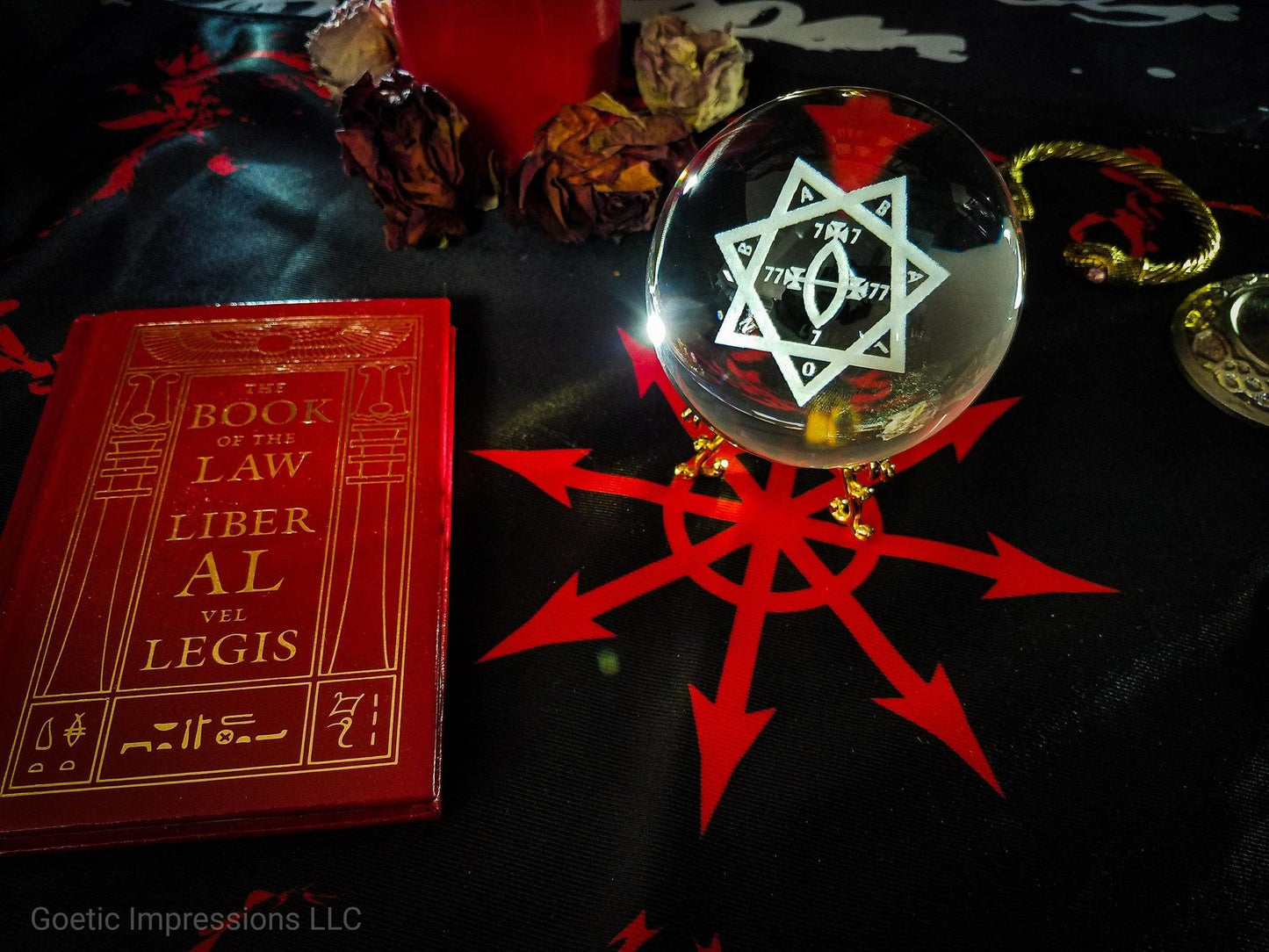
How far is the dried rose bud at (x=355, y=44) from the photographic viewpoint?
63 centimetres

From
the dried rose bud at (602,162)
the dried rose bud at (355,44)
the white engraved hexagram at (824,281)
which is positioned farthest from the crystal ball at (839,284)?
the dried rose bud at (355,44)

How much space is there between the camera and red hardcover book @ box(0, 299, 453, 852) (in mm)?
431

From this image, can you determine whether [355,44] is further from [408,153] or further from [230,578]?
[230,578]

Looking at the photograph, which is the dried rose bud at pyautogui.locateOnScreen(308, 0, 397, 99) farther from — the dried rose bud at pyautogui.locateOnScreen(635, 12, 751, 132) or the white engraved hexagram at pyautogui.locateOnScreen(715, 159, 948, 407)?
the white engraved hexagram at pyautogui.locateOnScreen(715, 159, 948, 407)

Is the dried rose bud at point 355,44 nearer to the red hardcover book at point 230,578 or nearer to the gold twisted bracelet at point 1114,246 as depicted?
the red hardcover book at point 230,578

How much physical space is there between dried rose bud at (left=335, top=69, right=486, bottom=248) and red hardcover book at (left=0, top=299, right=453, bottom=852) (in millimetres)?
89

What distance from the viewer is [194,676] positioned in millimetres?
457

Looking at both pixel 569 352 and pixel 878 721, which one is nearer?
pixel 878 721

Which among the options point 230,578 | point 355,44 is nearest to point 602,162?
point 355,44

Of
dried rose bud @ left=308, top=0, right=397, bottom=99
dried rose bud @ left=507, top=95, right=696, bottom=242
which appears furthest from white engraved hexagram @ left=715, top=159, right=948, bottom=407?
dried rose bud @ left=308, top=0, right=397, bottom=99

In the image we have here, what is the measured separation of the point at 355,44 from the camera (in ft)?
Result: 2.08

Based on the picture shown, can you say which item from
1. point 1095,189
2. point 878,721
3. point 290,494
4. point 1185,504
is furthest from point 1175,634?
point 290,494

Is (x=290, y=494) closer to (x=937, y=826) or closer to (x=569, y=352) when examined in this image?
(x=569, y=352)

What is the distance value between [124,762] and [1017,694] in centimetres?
51
